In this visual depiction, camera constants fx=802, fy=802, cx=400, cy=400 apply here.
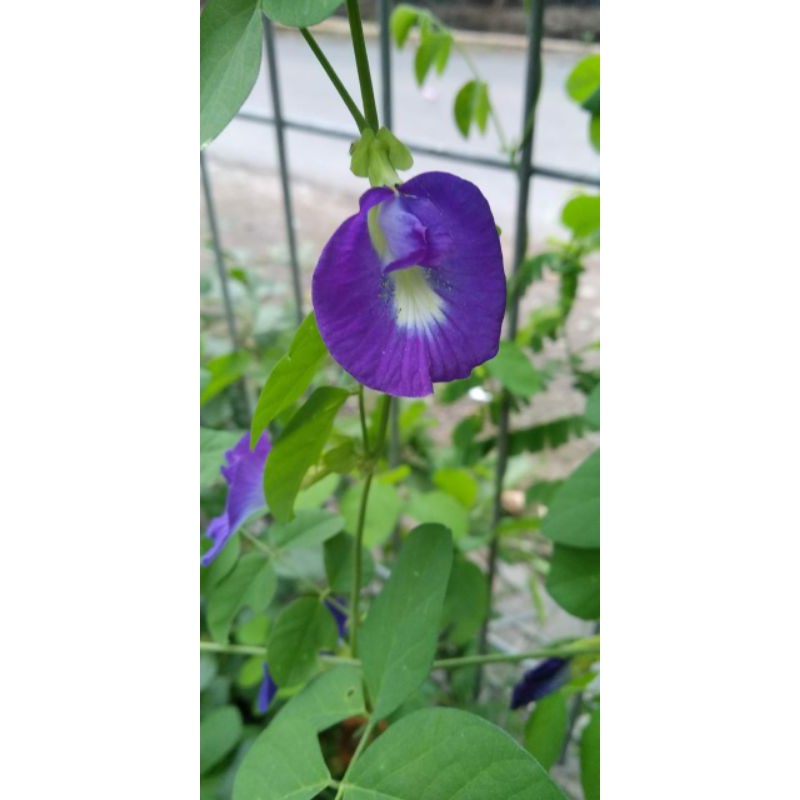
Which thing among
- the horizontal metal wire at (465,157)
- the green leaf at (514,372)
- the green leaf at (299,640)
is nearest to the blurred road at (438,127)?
the horizontal metal wire at (465,157)

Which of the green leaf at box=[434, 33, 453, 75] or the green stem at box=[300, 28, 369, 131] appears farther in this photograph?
the green leaf at box=[434, 33, 453, 75]

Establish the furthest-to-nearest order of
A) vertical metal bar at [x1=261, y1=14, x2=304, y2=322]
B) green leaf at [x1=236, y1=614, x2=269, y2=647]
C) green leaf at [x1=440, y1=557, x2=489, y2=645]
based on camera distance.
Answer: vertical metal bar at [x1=261, y1=14, x2=304, y2=322] < green leaf at [x1=236, y1=614, x2=269, y2=647] < green leaf at [x1=440, y1=557, x2=489, y2=645]

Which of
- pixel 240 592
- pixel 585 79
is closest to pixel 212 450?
pixel 240 592

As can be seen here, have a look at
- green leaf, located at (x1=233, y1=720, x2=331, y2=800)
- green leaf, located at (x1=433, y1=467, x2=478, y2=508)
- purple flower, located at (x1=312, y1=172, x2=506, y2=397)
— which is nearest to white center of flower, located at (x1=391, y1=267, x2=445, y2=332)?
purple flower, located at (x1=312, y1=172, x2=506, y2=397)

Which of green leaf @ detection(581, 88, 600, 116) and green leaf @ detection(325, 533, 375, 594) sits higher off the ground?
green leaf @ detection(581, 88, 600, 116)

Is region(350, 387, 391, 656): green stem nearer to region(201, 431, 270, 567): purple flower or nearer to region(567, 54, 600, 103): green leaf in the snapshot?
region(201, 431, 270, 567): purple flower

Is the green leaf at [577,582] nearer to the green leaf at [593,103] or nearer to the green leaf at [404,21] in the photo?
the green leaf at [593,103]
